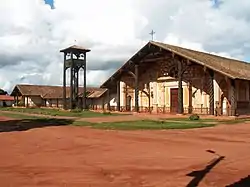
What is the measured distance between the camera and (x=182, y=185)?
8.09 metres

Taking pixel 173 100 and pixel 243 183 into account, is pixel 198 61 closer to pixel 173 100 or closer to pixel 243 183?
pixel 173 100

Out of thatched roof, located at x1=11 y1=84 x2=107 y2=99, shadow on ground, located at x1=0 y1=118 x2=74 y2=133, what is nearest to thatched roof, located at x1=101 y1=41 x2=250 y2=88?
shadow on ground, located at x1=0 y1=118 x2=74 y2=133

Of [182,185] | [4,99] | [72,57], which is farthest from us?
[4,99]

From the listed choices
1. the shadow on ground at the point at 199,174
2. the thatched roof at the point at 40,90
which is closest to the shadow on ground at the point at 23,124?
the shadow on ground at the point at 199,174

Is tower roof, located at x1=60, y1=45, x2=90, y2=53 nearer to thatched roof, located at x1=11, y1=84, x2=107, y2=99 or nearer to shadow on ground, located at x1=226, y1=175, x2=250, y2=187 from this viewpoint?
thatched roof, located at x1=11, y1=84, x2=107, y2=99

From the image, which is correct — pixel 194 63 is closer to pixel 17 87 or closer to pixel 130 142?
pixel 130 142

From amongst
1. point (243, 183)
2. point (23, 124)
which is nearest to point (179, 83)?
point (23, 124)

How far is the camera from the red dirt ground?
854cm

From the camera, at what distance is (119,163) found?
35.3ft

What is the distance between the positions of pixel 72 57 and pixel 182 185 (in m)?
53.2

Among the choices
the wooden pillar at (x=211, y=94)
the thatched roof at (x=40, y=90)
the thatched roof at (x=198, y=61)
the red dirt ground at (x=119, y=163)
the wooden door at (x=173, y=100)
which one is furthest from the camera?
the thatched roof at (x=40, y=90)

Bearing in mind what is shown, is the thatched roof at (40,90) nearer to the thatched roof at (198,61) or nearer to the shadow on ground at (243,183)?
the thatched roof at (198,61)

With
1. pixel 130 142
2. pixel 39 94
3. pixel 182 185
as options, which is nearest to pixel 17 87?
pixel 39 94

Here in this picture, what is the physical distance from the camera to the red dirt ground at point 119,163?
8539 mm
